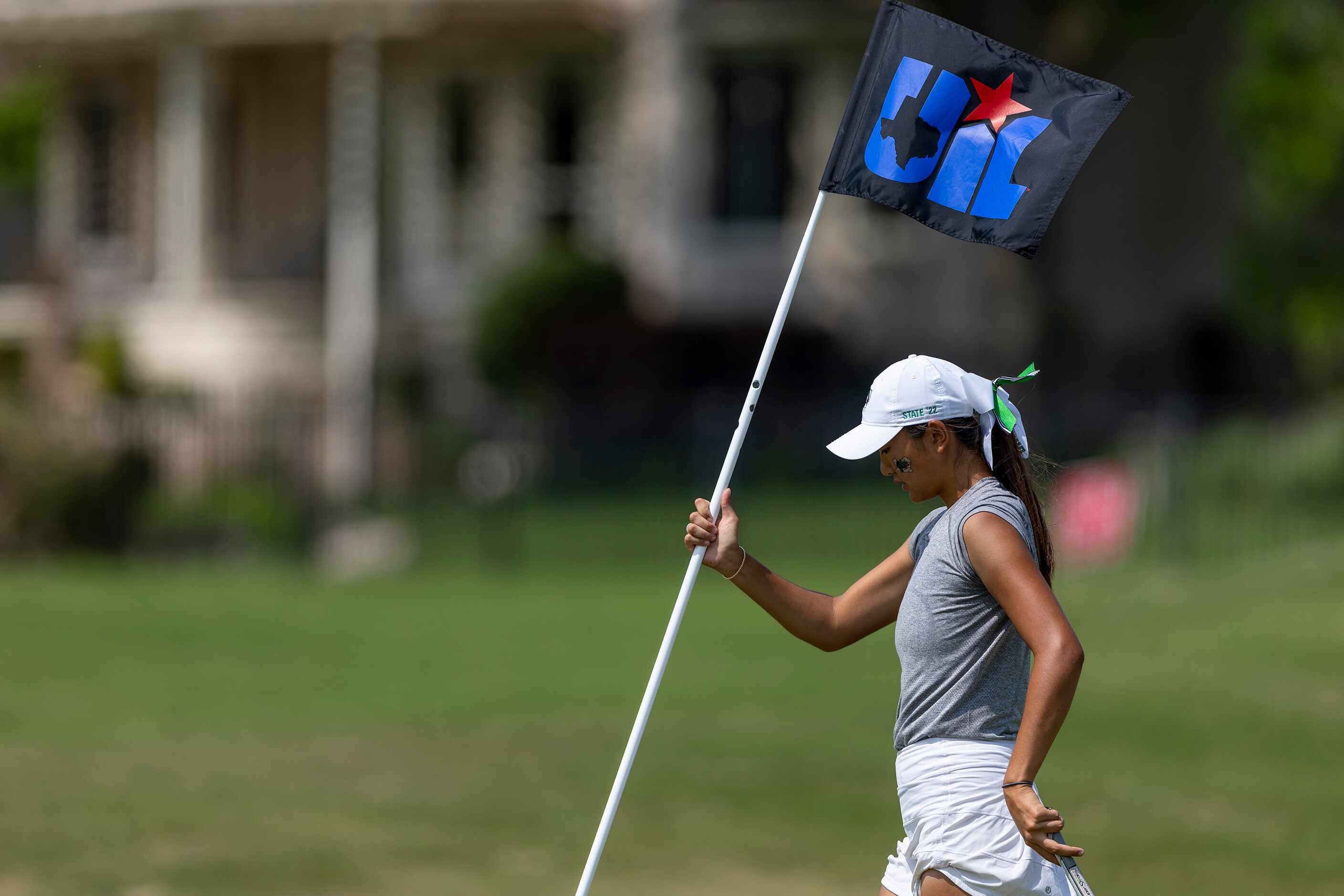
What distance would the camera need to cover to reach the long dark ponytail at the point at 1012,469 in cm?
416

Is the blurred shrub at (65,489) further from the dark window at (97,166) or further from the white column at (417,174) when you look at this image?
the dark window at (97,166)

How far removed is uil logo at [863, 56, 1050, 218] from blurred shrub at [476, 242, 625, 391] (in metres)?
17.0

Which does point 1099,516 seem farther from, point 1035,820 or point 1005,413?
point 1035,820

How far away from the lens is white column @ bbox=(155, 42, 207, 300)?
24469 millimetres

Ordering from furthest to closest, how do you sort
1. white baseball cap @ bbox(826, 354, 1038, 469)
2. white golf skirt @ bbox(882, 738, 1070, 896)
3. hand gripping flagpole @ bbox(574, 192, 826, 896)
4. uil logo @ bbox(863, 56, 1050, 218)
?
uil logo @ bbox(863, 56, 1050, 218)
hand gripping flagpole @ bbox(574, 192, 826, 896)
white baseball cap @ bbox(826, 354, 1038, 469)
white golf skirt @ bbox(882, 738, 1070, 896)

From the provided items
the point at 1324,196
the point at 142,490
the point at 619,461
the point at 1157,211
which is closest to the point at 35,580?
the point at 142,490

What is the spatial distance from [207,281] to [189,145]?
2.39 meters

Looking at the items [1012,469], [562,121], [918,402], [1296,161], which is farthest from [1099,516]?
[918,402]

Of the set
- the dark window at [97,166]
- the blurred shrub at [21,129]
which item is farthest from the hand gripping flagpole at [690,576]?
the dark window at [97,166]

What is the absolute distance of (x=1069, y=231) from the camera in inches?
1054

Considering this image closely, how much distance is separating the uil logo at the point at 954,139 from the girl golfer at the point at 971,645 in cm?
51

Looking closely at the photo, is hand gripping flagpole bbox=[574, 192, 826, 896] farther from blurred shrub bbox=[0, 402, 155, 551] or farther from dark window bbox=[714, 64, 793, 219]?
dark window bbox=[714, 64, 793, 219]

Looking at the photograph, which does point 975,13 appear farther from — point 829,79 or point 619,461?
point 619,461

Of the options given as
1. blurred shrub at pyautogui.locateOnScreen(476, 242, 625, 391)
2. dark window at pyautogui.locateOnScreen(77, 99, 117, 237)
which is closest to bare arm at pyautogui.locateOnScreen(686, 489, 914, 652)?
blurred shrub at pyautogui.locateOnScreen(476, 242, 625, 391)
